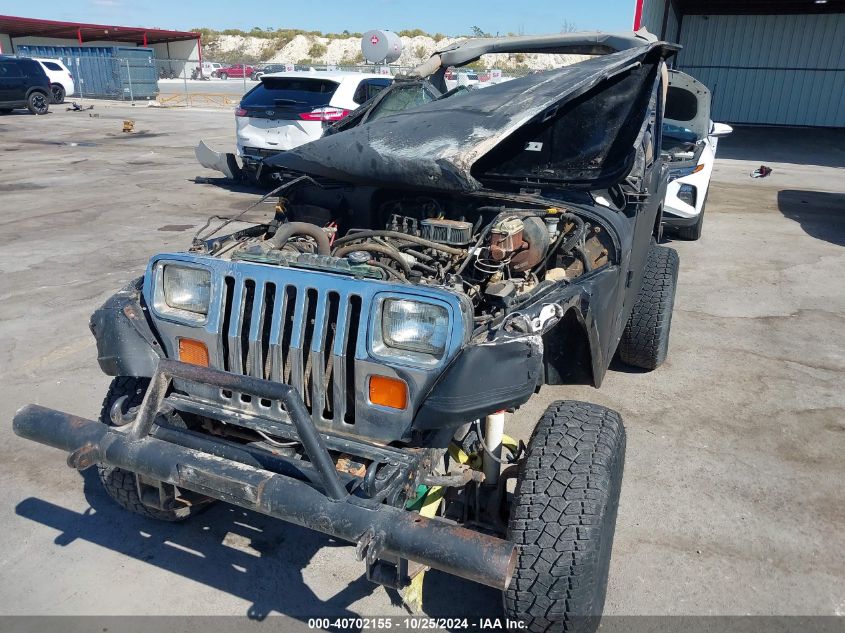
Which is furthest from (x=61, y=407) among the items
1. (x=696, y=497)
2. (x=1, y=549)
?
(x=696, y=497)

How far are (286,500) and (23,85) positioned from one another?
25201 mm

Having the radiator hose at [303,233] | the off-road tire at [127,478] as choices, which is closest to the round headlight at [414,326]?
the radiator hose at [303,233]

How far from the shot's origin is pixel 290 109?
35.5 ft

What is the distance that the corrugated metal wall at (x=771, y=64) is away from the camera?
848 inches

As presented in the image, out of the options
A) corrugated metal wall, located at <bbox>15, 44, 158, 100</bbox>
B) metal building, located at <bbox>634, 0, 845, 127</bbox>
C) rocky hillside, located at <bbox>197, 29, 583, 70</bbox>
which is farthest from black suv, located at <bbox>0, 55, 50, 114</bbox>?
rocky hillside, located at <bbox>197, 29, 583, 70</bbox>

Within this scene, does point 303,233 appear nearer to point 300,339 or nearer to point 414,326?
point 300,339

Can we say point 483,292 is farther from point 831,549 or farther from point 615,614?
point 831,549

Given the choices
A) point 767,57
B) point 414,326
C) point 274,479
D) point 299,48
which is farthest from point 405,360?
point 299,48

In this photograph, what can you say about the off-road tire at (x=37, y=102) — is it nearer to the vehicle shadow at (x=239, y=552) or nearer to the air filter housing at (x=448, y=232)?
the vehicle shadow at (x=239, y=552)

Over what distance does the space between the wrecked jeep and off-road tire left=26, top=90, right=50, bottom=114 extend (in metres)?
23.5

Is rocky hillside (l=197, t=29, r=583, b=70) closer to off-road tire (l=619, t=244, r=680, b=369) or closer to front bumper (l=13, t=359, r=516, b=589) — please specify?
off-road tire (l=619, t=244, r=680, b=369)

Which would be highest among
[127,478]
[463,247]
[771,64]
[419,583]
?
[771,64]

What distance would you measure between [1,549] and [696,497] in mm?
3215

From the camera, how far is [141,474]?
93.0 inches
